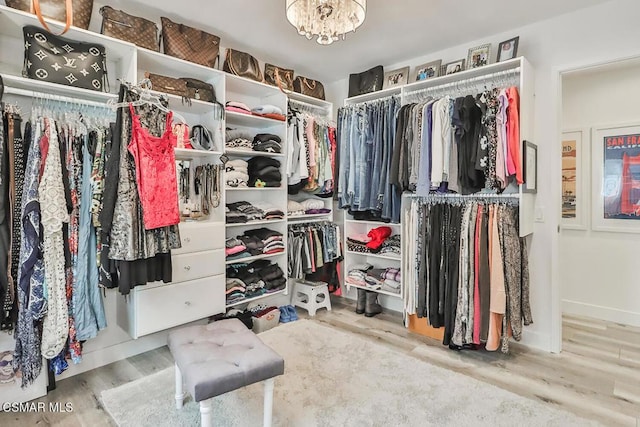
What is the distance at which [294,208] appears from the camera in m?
3.43

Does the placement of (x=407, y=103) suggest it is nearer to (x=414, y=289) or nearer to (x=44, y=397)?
(x=414, y=289)

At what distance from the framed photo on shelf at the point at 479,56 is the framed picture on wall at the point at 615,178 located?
147cm

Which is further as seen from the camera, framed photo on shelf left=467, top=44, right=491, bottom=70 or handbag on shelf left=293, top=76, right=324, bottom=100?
handbag on shelf left=293, top=76, right=324, bottom=100

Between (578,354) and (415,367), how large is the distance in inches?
50.4

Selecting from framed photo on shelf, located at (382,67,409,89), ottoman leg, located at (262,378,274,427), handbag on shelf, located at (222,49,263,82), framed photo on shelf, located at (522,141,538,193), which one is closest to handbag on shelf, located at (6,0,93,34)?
handbag on shelf, located at (222,49,263,82)

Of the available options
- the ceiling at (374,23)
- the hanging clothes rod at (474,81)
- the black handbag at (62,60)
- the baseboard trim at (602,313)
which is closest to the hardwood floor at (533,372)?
the baseboard trim at (602,313)

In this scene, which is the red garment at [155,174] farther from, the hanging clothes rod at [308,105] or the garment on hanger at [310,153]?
the hanging clothes rod at [308,105]

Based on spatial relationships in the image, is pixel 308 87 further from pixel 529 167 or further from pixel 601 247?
pixel 601 247

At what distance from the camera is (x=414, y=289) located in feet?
9.37

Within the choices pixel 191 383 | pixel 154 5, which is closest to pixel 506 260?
pixel 191 383

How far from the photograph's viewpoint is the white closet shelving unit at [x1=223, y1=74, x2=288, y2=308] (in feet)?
10.1

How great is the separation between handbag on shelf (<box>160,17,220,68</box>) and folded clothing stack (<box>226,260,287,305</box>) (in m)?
1.70

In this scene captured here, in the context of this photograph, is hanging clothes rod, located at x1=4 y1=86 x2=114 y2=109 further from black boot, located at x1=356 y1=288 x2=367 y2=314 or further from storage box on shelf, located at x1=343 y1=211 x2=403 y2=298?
black boot, located at x1=356 y1=288 x2=367 y2=314

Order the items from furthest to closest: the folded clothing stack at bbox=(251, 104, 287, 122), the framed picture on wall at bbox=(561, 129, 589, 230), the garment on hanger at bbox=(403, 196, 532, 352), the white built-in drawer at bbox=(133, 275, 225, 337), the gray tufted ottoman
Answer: the framed picture on wall at bbox=(561, 129, 589, 230)
the folded clothing stack at bbox=(251, 104, 287, 122)
the garment on hanger at bbox=(403, 196, 532, 352)
the white built-in drawer at bbox=(133, 275, 225, 337)
the gray tufted ottoman
